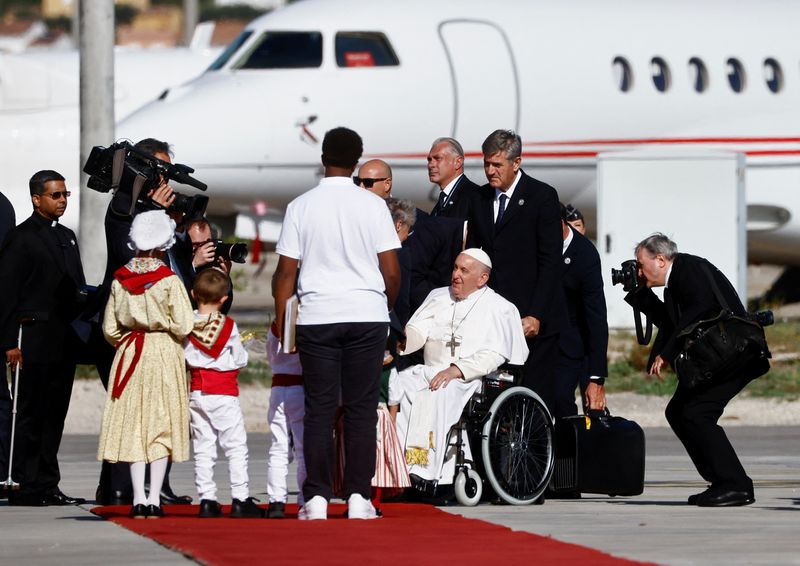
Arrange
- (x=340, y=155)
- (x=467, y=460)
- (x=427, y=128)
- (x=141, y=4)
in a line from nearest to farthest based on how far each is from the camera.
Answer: (x=340, y=155)
(x=467, y=460)
(x=427, y=128)
(x=141, y=4)

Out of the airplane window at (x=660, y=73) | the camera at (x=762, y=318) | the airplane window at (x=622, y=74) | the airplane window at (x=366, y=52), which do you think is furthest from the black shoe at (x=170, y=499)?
the airplane window at (x=660, y=73)

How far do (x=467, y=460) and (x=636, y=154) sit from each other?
10.5 meters

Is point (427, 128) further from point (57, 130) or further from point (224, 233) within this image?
point (57, 130)

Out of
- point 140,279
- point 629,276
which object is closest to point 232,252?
point 140,279

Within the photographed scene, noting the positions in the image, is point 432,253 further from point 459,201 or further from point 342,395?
point 342,395

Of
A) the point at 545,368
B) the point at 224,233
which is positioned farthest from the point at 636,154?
the point at 545,368

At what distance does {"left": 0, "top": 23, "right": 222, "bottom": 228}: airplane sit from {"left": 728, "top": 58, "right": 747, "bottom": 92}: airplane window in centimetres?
734

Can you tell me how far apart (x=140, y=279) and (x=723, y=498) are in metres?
3.00

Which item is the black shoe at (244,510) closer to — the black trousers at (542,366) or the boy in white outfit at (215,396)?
the boy in white outfit at (215,396)

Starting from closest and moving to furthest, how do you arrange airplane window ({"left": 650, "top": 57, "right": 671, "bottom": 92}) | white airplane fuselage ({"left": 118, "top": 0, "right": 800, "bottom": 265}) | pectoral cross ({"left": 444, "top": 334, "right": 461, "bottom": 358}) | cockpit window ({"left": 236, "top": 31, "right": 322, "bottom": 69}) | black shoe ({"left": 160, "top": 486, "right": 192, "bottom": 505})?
pectoral cross ({"left": 444, "top": 334, "right": 461, "bottom": 358}), black shoe ({"left": 160, "top": 486, "right": 192, "bottom": 505}), white airplane fuselage ({"left": 118, "top": 0, "right": 800, "bottom": 265}), cockpit window ({"left": 236, "top": 31, "right": 322, "bottom": 69}), airplane window ({"left": 650, "top": 57, "right": 671, "bottom": 92})

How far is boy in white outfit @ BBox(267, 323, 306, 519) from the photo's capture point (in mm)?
9203

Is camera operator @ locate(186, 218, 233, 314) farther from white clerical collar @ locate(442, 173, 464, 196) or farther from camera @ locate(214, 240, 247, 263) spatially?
white clerical collar @ locate(442, 173, 464, 196)

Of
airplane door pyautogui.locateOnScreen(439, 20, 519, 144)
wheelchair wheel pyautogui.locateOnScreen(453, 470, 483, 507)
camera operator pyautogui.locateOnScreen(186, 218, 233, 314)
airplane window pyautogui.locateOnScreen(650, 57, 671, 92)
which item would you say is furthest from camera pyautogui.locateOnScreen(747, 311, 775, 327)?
airplane window pyautogui.locateOnScreen(650, 57, 671, 92)

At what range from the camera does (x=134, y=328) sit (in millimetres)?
9148
